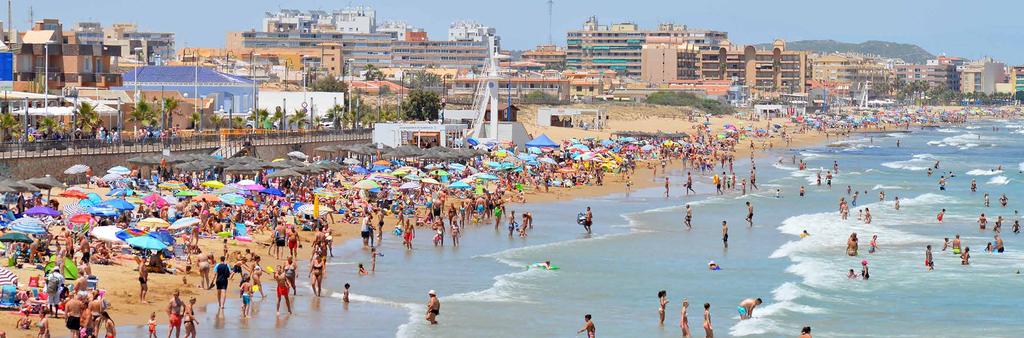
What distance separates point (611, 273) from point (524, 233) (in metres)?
6.42

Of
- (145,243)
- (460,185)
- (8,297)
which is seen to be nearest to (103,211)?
(145,243)

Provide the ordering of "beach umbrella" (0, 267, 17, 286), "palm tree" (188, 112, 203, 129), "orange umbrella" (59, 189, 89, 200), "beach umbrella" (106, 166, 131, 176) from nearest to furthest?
"beach umbrella" (0, 267, 17, 286)
"orange umbrella" (59, 189, 89, 200)
"beach umbrella" (106, 166, 131, 176)
"palm tree" (188, 112, 203, 129)

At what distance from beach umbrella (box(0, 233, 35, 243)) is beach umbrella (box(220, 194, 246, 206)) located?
8343mm

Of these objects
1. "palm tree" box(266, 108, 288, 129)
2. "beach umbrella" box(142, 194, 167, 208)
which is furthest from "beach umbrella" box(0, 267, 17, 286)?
"palm tree" box(266, 108, 288, 129)

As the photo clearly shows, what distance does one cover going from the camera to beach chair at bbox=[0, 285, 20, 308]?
19625 millimetres

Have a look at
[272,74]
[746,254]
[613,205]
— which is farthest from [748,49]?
[746,254]

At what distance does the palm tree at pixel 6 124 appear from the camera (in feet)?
135

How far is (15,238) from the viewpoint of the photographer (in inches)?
913

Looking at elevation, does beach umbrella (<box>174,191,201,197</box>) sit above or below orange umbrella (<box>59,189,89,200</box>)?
below

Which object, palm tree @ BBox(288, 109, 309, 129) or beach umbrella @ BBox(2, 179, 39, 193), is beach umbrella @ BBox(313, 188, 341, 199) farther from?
palm tree @ BBox(288, 109, 309, 129)

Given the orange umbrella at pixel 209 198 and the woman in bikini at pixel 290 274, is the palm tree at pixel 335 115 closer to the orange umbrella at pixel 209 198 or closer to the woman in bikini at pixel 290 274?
the orange umbrella at pixel 209 198

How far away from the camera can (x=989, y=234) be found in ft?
129

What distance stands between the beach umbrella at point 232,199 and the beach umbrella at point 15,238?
834 cm

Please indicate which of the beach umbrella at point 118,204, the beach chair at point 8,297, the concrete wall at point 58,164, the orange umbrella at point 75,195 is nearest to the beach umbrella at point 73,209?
the beach umbrella at point 118,204
